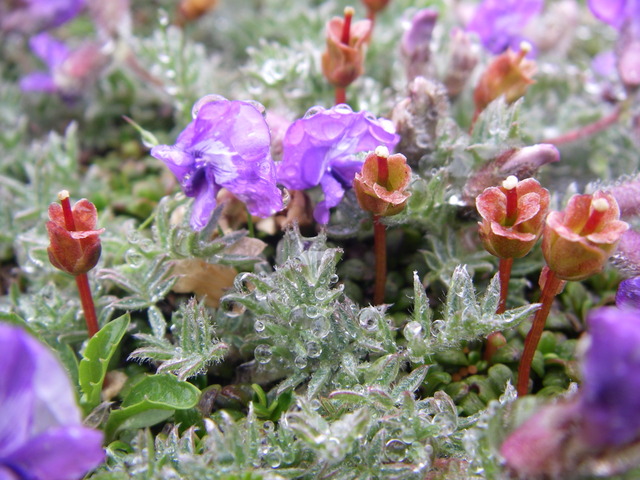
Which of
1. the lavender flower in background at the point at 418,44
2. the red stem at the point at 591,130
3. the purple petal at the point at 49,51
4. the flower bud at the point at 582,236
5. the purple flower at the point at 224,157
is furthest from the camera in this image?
the purple petal at the point at 49,51

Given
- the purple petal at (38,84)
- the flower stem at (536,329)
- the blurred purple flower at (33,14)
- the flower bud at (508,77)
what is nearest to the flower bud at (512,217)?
the flower stem at (536,329)

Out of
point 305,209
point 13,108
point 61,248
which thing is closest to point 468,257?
point 305,209

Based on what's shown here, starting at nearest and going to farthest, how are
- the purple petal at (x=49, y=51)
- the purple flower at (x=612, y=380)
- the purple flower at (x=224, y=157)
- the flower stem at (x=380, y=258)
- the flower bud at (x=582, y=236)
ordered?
the purple flower at (x=612, y=380) → the flower bud at (x=582, y=236) → the purple flower at (x=224, y=157) → the flower stem at (x=380, y=258) → the purple petal at (x=49, y=51)

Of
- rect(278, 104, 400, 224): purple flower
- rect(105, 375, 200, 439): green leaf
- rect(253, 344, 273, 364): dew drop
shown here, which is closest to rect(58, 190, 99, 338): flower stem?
rect(105, 375, 200, 439): green leaf

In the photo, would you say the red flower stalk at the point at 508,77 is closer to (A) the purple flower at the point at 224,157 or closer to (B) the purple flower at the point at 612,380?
(A) the purple flower at the point at 224,157

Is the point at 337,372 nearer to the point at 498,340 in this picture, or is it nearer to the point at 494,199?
the point at 498,340

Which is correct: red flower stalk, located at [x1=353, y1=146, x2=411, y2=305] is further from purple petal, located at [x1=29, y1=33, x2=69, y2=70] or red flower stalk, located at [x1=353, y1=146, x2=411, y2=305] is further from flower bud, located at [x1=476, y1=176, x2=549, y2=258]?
purple petal, located at [x1=29, y1=33, x2=69, y2=70]
